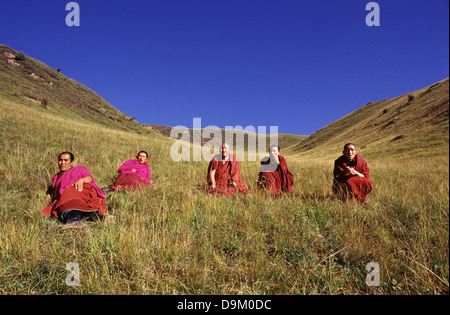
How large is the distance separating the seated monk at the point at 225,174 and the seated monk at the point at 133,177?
1795 millimetres

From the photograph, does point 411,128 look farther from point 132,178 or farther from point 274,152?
point 132,178

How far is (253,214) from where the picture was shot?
A: 3.24m

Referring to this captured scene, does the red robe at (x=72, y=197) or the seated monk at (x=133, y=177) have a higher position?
the seated monk at (x=133, y=177)

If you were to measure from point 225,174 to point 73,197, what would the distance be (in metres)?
3.63

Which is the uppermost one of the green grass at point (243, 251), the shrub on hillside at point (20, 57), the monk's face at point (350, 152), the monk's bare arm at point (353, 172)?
the shrub on hillside at point (20, 57)

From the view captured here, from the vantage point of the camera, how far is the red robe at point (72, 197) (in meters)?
3.52

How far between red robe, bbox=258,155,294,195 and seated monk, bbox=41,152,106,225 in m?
3.89

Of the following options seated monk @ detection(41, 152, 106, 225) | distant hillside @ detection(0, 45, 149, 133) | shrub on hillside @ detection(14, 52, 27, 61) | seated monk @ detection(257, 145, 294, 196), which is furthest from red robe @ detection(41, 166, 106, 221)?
shrub on hillside @ detection(14, 52, 27, 61)

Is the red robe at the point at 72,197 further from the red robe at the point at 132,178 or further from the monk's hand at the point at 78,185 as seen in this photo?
the red robe at the point at 132,178

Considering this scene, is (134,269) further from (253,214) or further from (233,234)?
(253,214)

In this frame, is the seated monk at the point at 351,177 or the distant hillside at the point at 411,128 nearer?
the seated monk at the point at 351,177

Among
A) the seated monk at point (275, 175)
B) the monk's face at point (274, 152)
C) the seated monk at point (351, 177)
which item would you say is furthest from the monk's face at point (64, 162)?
the seated monk at point (351, 177)
